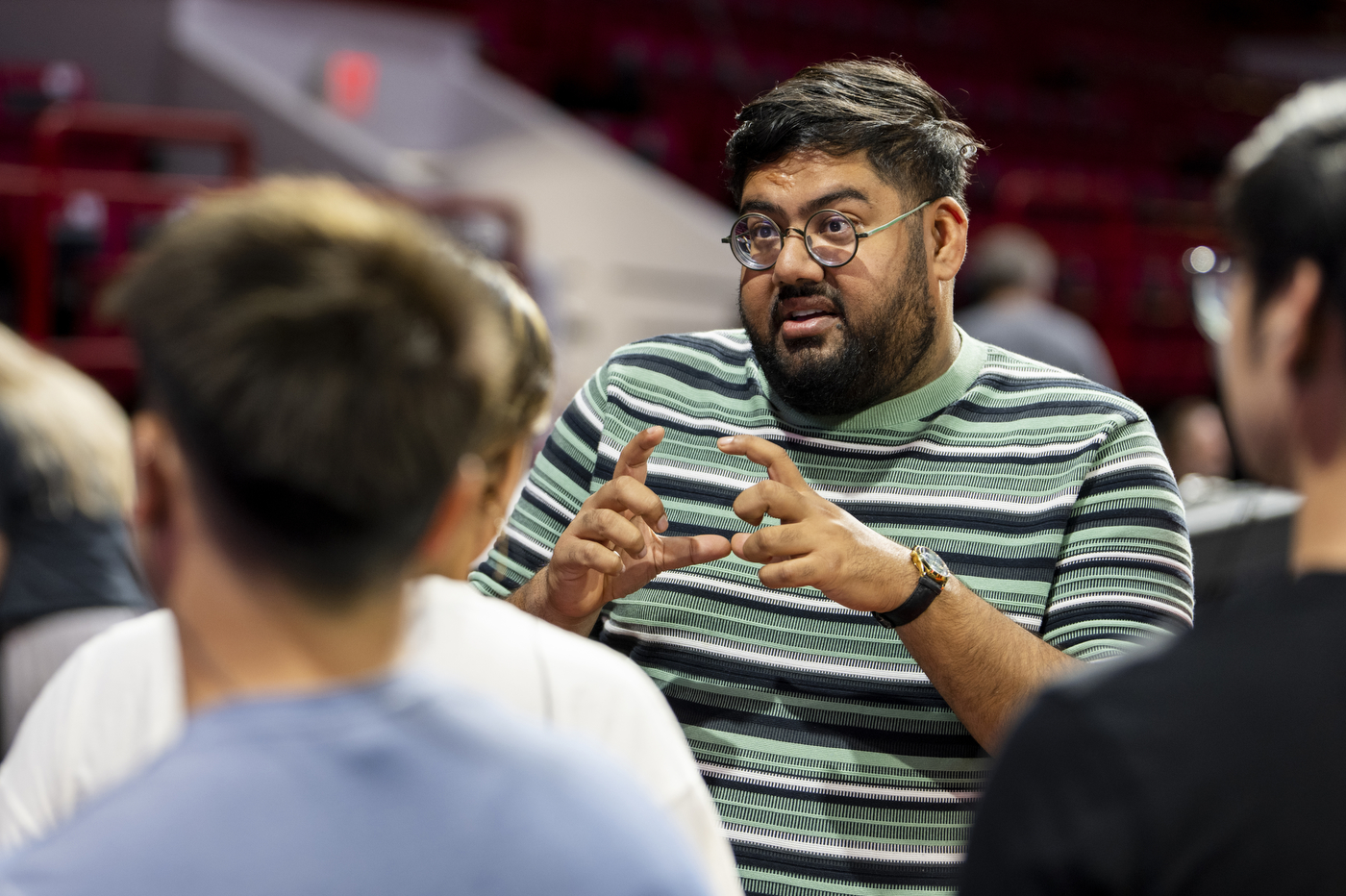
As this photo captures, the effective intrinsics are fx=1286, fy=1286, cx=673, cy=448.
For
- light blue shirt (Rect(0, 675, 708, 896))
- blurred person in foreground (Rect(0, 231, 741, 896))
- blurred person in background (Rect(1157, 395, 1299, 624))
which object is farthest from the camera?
blurred person in background (Rect(1157, 395, 1299, 624))

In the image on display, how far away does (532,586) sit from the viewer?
58.1 inches

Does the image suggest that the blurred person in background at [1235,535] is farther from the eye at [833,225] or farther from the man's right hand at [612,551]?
the man's right hand at [612,551]

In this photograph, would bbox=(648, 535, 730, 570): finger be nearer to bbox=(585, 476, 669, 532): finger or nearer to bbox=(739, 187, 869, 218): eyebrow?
bbox=(585, 476, 669, 532): finger

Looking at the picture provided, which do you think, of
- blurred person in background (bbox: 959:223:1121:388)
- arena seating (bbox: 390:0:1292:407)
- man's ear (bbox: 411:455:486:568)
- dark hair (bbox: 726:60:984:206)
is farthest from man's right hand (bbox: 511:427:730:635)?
arena seating (bbox: 390:0:1292:407)

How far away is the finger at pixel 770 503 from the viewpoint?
1.27 meters

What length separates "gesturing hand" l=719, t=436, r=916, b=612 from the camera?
1253mm

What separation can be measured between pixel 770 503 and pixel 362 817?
684 millimetres

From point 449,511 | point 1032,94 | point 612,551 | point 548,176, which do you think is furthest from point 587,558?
point 1032,94

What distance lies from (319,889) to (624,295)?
600 centimetres

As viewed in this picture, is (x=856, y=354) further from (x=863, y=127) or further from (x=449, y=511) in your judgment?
(x=449, y=511)

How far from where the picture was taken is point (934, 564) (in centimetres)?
133

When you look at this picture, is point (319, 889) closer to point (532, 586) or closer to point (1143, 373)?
point (532, 586)

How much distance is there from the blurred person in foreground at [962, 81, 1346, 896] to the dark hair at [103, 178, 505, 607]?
392 mm

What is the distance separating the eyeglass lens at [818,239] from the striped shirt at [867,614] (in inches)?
7.2
